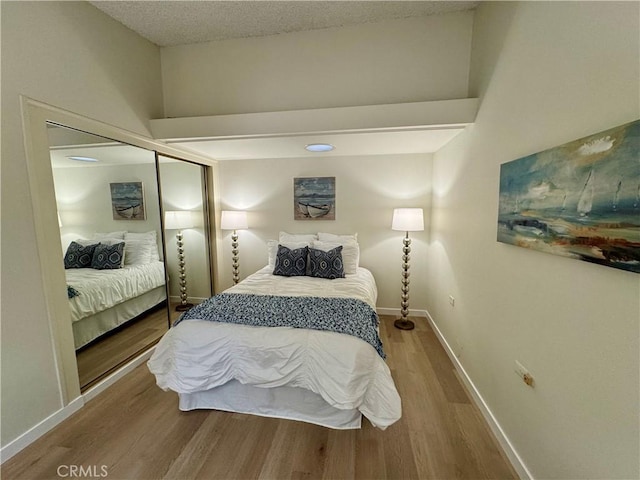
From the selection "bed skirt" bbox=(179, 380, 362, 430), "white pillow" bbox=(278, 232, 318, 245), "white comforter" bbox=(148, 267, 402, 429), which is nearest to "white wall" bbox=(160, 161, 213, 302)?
"white pillow" bbox=(278, 232, 318, 245)

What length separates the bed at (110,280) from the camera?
204 cm

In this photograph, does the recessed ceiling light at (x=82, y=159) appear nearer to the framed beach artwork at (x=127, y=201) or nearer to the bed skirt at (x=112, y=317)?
the framed beach artwork at (x=127, y=201)

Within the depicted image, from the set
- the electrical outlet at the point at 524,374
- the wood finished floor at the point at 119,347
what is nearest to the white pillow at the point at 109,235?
the wood finished floor at the point at 119,347

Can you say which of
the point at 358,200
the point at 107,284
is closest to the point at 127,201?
the point at 107,284

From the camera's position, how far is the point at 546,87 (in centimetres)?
132

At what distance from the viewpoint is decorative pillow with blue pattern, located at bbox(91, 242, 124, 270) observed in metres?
2.21

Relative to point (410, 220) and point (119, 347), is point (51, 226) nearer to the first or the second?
point (119, 347)

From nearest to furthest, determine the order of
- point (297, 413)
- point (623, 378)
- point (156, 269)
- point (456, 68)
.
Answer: point (623, 378) < point (297, 413) < point (456, 68) < point (156, 269)

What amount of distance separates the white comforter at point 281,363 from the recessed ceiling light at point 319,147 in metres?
2.00

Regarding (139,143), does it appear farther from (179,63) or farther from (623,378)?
(623,378)

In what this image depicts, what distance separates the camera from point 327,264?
3027mm

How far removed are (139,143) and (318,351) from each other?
8.20 feet

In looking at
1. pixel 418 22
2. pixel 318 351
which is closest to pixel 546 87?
pixel 418 22

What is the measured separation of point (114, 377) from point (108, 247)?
44.1 inches
